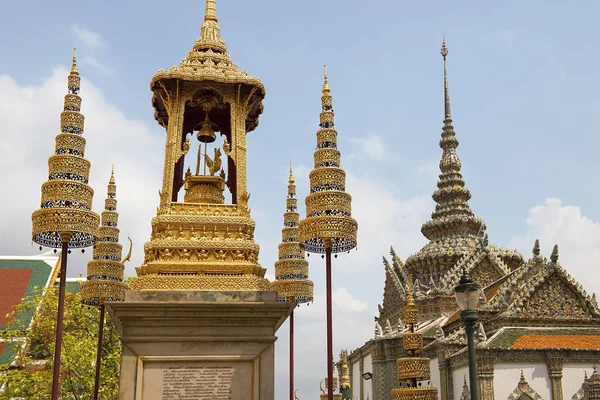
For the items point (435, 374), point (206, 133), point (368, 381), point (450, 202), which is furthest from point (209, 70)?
point (450, 202)

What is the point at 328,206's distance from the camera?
474 inches

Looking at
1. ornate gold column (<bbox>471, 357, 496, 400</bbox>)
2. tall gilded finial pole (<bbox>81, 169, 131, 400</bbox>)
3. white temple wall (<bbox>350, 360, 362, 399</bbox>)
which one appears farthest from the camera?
white temple wall (<bbox>350, 360, 362, 399</bbox>)

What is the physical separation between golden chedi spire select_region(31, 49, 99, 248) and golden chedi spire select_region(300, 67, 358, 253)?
3666 millimetres

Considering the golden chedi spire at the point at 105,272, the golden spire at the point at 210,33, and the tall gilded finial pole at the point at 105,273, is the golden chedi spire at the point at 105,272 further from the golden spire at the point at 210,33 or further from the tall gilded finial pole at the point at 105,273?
the golden spire at the point at 210,33

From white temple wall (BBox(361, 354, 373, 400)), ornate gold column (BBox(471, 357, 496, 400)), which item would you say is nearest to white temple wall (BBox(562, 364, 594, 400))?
ornate gold column (BBox(471, 357, 496, 400))

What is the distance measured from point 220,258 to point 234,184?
190 centimetres

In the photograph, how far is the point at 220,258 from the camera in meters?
11.0

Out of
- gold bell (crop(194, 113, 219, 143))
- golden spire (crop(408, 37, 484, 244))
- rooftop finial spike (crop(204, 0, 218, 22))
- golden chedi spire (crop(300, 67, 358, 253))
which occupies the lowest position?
golden chedi spire (crop(300, 67, 358, 253))

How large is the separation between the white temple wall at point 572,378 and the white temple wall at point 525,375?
247 millimetres

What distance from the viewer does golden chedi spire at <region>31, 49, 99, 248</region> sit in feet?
36.8

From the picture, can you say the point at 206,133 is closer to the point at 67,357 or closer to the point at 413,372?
the point at 413,372

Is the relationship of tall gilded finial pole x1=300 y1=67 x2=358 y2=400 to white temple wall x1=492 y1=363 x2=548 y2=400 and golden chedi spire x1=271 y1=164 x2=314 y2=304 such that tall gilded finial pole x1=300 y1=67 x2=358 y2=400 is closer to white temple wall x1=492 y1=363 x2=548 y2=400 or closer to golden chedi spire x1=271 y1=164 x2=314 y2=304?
golden chedi spire x1=271 y1=164 x2=314 y2=304

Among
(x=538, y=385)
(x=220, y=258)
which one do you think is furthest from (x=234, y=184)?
(x=538, y=385)

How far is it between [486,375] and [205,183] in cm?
1686
